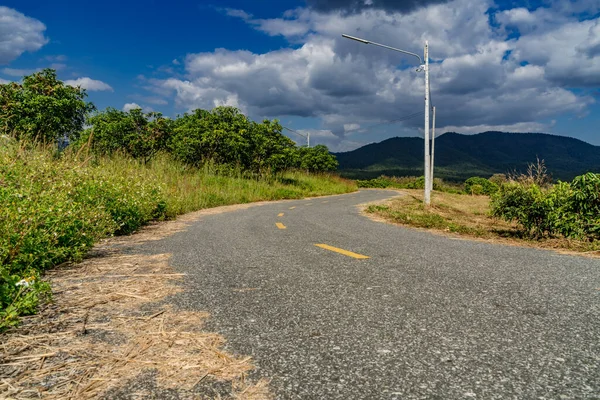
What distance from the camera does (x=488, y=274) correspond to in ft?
14.5

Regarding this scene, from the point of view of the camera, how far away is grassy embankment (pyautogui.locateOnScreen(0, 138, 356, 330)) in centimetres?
341

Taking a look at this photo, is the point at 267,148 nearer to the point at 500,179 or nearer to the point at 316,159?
the point at 316,159

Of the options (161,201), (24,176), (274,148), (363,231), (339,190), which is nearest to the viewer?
(24,176)

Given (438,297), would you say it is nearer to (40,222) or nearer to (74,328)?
(74,328)

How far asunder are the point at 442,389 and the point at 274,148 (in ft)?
91.0

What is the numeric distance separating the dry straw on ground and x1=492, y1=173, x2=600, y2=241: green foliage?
A: 7.73 metres

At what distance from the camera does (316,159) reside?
44.1 metres

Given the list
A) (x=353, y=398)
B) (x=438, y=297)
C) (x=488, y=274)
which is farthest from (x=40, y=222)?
(x=488, y=274)

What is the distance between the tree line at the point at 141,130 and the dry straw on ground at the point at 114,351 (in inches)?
612

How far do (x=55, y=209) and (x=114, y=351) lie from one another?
11.3ft

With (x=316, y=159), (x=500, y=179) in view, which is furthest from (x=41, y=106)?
(x=316, y=159)

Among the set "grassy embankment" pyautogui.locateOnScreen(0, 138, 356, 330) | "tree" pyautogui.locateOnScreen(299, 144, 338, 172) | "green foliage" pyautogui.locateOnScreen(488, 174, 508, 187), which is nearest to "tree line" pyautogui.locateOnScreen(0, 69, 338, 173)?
"grassy embankment" pyautogui.locateOnScreen(0, 138, 356, 330)

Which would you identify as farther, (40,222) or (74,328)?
(40,222)

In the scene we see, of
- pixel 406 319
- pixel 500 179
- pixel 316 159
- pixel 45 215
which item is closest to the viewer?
pixel 406 319
